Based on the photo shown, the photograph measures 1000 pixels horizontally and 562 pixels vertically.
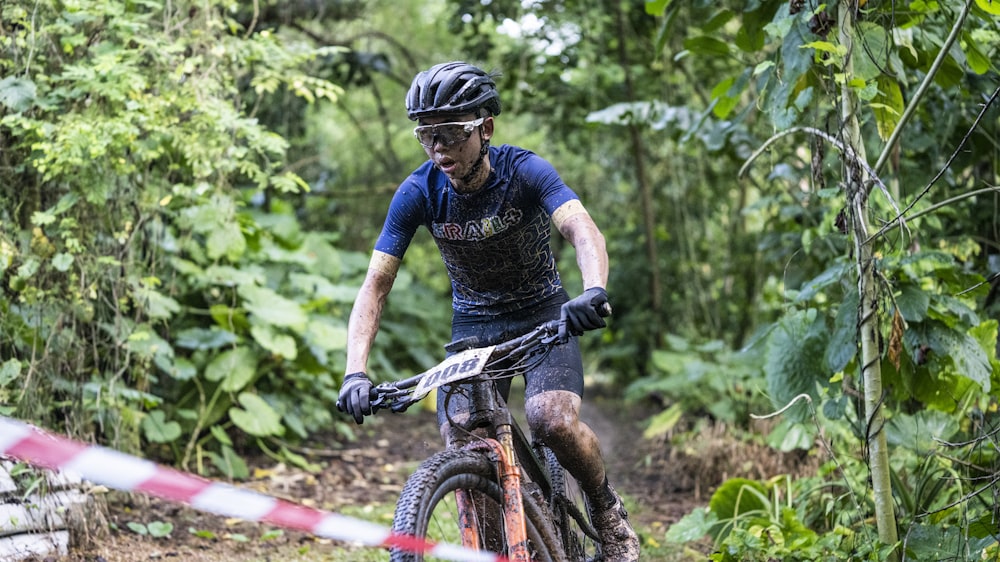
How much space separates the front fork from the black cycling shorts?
211 mm

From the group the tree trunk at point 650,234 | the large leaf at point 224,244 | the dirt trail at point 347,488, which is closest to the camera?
the dirt trail at point 347,488

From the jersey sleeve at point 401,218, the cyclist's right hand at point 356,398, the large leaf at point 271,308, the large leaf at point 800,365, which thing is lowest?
the large leaf at point 800,365

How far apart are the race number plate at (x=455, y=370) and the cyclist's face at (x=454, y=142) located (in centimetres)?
75

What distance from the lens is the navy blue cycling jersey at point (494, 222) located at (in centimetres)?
346

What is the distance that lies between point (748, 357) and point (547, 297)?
4.46m

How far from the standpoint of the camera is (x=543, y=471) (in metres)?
3.51

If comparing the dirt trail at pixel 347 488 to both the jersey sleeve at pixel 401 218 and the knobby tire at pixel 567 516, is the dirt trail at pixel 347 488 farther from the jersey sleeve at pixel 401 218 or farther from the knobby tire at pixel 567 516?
the jersey sleeve at pixel 401 218

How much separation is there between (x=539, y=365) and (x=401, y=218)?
29.0 inches

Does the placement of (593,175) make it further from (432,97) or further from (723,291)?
(432,97)

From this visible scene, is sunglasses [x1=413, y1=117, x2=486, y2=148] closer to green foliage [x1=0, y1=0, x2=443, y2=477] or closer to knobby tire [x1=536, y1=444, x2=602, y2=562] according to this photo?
knobby tire [x1=536, y1=444, x2=602, y2=562]

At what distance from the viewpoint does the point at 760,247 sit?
716 cm

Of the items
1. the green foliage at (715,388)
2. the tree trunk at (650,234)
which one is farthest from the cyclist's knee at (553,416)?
the tree trunk at (650,234)

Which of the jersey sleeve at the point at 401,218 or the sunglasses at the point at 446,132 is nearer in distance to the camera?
the sunglasses at the point at 446,132

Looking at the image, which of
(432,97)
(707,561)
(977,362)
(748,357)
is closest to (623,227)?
(748,357)
